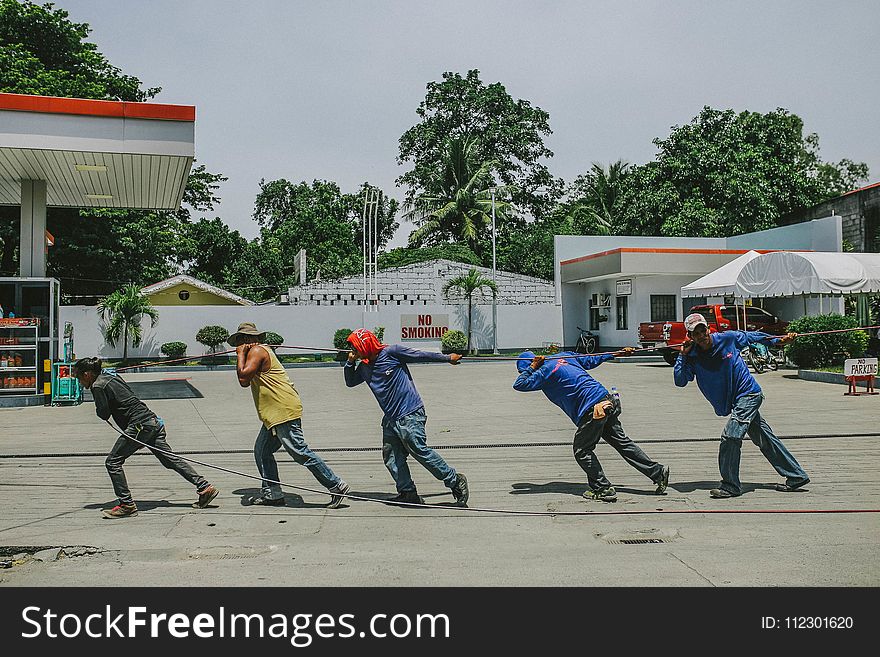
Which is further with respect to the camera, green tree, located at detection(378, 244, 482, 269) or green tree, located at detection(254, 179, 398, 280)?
green tree, located at detection(254, 179, 398, 280)

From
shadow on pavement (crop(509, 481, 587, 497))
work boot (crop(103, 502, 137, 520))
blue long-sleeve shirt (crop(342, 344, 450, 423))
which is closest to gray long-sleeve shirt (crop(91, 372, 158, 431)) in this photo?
work boot (crop(103, 502, 137, 520))

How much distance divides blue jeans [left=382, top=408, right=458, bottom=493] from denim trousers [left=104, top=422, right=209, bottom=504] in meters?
1.65

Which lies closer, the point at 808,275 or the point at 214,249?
the point at 808,275

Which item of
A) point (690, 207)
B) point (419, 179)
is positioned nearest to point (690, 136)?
point (690, 207)

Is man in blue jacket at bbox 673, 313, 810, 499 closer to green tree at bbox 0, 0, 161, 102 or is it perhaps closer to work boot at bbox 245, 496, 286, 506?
work boot at bbox 245, 496, 286, 506

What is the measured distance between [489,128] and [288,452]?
1863 inches

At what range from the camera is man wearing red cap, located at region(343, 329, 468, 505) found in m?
6.86

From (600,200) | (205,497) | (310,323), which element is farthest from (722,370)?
(600,200)

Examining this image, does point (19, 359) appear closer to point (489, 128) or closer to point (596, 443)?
point (596, 443)

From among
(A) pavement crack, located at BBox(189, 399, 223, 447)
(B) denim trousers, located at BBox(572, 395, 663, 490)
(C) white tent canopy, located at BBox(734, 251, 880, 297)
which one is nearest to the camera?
(B) denim trousers, located at BBox(572, 395, 663, 490)

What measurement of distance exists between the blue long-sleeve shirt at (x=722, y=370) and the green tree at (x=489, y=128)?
149 feet

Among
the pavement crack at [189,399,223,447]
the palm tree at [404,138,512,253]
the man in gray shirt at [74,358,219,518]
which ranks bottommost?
the pavement crack at [189,399,223,447]

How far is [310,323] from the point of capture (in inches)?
1302

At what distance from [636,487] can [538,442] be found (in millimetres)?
3071
